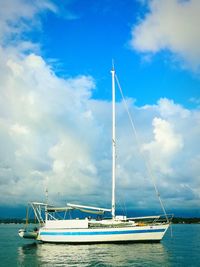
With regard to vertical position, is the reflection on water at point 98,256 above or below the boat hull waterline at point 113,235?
below

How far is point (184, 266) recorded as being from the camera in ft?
151

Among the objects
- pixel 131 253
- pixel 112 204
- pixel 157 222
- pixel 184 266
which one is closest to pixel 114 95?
pixel 112 204

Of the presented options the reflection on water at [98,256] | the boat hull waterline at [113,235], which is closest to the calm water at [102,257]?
the reflection on water at [98,256]

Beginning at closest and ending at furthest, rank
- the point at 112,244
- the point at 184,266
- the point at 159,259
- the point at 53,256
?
the point at 184,266 < the point at 159,259 < the point at 53,256 < the point at 112,244

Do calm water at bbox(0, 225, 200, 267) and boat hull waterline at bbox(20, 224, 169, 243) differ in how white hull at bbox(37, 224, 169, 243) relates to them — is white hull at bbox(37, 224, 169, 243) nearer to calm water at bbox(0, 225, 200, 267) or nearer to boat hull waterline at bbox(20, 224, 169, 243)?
boat hull waterline at bbox(20, 224, 169, 243)

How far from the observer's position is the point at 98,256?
52.9m

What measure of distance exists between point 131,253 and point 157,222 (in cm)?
1517

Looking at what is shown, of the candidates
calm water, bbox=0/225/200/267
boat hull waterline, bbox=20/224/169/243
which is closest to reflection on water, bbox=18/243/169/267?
calm water, bbox=0/225/200/267

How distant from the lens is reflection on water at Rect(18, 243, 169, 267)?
48.2 metres

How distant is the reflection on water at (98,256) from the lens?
48.2 m

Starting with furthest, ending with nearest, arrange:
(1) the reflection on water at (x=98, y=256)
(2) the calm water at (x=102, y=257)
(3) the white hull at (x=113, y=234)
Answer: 1. (3) the white hull at (x=113, y=234)
2. (1) the reflection on water at (x=98, y=256)
3. (2) the calm water at (x=102, y=257)

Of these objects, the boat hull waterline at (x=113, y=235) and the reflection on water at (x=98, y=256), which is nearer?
the reflection on water at (x=98, y=256)

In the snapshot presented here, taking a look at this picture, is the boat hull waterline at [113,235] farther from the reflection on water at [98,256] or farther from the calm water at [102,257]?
the calm water at [102,257]

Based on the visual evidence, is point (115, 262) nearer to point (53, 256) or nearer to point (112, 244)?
point (53, 256)
